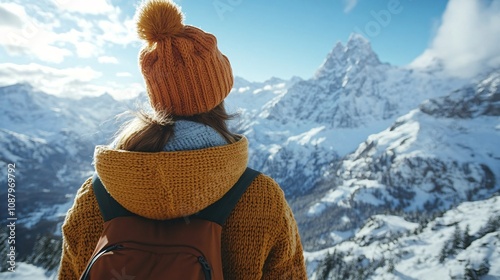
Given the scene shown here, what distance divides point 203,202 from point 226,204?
0.22 metres

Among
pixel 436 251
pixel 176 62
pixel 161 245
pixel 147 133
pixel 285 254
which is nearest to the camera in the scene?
pixel 161 245

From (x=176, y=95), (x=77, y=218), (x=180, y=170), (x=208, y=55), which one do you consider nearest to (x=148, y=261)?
(x=180, y=170)

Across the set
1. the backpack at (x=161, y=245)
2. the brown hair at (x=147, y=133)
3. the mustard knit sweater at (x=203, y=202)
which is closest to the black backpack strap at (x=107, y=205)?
the backpack at (x=161, y=245)

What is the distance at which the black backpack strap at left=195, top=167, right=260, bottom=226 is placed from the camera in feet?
7.38

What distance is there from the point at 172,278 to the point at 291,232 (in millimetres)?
1043

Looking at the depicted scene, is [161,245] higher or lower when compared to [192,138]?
lower

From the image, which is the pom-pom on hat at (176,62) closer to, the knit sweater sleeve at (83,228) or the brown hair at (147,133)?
the brown hair at (147,133)

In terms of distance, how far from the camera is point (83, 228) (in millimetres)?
2604

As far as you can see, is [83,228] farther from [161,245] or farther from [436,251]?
[436,251]

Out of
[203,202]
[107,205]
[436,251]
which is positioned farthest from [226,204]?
[436,251]

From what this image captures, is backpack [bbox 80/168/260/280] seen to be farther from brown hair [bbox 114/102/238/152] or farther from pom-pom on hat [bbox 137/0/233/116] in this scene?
pom-pom on hat [bbox 137/0/233/116]

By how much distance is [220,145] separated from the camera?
Result: 231cm

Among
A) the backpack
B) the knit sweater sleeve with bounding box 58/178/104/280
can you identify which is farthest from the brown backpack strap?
the knit sweater sleeve with bounding box 58/178/104/280

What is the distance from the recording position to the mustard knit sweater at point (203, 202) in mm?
2080
